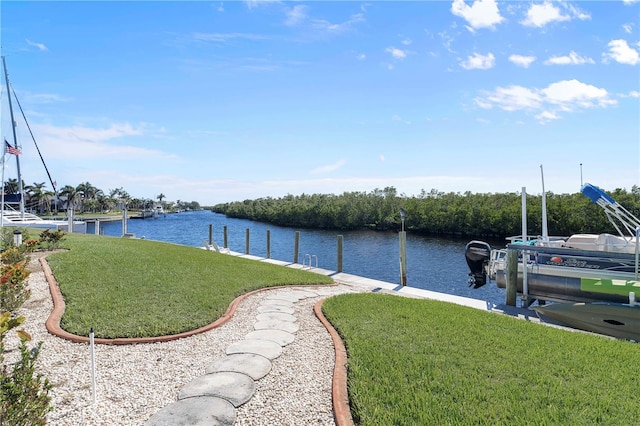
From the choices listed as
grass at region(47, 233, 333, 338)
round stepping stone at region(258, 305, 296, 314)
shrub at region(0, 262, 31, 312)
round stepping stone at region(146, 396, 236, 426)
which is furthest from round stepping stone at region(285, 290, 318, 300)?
shrub at region(0, 262, 31, 312)

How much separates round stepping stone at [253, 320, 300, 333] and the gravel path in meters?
0.18

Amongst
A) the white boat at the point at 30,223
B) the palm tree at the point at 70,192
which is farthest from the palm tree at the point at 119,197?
the white boat at the point at 30,223

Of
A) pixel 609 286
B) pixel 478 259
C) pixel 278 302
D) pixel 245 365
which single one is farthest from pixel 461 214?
pixel 245 365

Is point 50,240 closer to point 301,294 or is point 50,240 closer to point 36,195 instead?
point 301,294

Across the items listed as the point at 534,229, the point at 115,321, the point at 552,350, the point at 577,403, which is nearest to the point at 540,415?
the point at 577,403

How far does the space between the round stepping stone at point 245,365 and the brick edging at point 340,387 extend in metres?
0.82

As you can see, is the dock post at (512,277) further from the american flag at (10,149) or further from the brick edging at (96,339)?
the american flag at (10,149)

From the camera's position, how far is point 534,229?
130 feet

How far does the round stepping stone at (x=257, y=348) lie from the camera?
15.9 ft

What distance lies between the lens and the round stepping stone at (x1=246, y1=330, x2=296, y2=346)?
532 cm

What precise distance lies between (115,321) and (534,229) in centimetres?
4259

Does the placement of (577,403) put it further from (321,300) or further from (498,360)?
(321,300)

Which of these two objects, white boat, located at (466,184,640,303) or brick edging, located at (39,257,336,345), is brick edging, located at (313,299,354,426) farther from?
white boat, located at (466,184,640,303)

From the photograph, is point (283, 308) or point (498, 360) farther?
point (283, 308)
